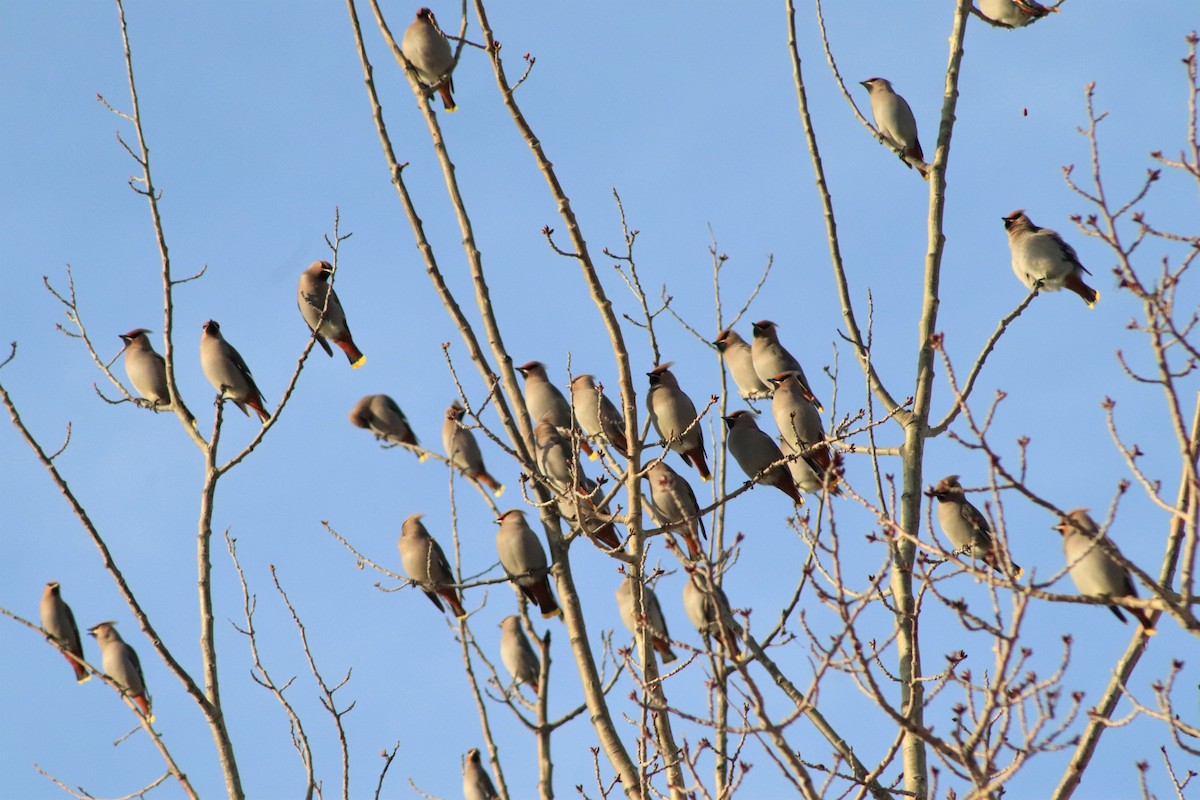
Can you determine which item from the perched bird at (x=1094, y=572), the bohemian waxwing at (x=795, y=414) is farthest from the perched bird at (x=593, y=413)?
the perched bird at (x=1094, y=572)

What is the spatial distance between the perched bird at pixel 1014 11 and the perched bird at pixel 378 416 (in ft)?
15.0

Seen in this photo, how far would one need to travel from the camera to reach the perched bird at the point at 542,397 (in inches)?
317

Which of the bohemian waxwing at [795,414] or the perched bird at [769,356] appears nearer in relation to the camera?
the bohemian waxwing at [795,414]

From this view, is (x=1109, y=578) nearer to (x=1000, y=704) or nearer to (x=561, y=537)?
(x=561, y=537)

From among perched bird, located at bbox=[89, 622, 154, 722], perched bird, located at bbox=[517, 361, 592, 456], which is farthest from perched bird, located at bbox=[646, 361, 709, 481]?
perched bird, located at bbox=[89, 622, 154, 722]

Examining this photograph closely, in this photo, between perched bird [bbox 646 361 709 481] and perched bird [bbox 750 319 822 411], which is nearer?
perched bird [bbox 646 361 709 481]

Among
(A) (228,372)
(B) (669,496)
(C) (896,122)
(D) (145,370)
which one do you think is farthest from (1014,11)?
(D) (145,370)

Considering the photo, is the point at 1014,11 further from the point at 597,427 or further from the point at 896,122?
the point at 597,427

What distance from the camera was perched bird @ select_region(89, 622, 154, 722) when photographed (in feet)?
32.5

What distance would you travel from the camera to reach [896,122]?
877 cm

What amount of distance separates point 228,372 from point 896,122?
4.25 m

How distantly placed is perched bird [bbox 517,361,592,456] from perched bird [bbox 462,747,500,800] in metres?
2.99

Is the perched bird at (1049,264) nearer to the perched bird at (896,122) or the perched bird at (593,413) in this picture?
the perched bird at (896,122)

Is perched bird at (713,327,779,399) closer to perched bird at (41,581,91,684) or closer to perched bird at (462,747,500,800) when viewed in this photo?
perched bird at (462,747,500,800)
